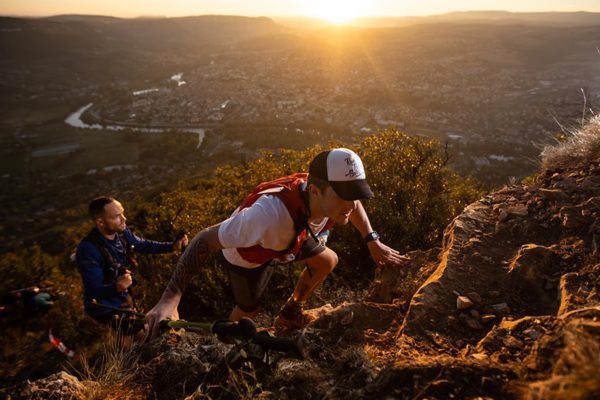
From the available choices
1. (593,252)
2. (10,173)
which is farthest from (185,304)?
(10,173)

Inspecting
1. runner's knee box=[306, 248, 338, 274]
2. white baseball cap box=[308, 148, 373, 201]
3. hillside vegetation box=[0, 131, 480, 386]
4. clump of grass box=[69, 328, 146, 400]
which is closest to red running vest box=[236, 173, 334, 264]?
white baseball cap box=[308, 148, 373, 201]

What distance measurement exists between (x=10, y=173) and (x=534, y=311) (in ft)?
288

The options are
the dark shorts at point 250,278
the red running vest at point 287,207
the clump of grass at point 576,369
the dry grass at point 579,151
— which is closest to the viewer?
the clump of grass at point 576,369

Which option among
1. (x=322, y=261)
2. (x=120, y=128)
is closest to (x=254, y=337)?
(x=322, y=261)

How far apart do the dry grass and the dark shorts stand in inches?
125

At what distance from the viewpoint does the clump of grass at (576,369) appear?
1199mm

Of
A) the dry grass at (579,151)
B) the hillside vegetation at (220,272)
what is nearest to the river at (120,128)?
the hillside vegetation at (220,272)

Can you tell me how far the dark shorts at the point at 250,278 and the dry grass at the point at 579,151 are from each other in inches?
125

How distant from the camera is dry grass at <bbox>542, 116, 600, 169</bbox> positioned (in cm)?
418

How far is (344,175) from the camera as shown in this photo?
2.61 metres

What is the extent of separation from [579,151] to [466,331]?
10.3 feet

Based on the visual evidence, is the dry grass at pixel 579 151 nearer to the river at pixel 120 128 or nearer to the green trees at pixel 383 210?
the green trees at pixel 383 210

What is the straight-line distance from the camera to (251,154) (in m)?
68.4

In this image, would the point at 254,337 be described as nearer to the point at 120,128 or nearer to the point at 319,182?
the point at 319,182
